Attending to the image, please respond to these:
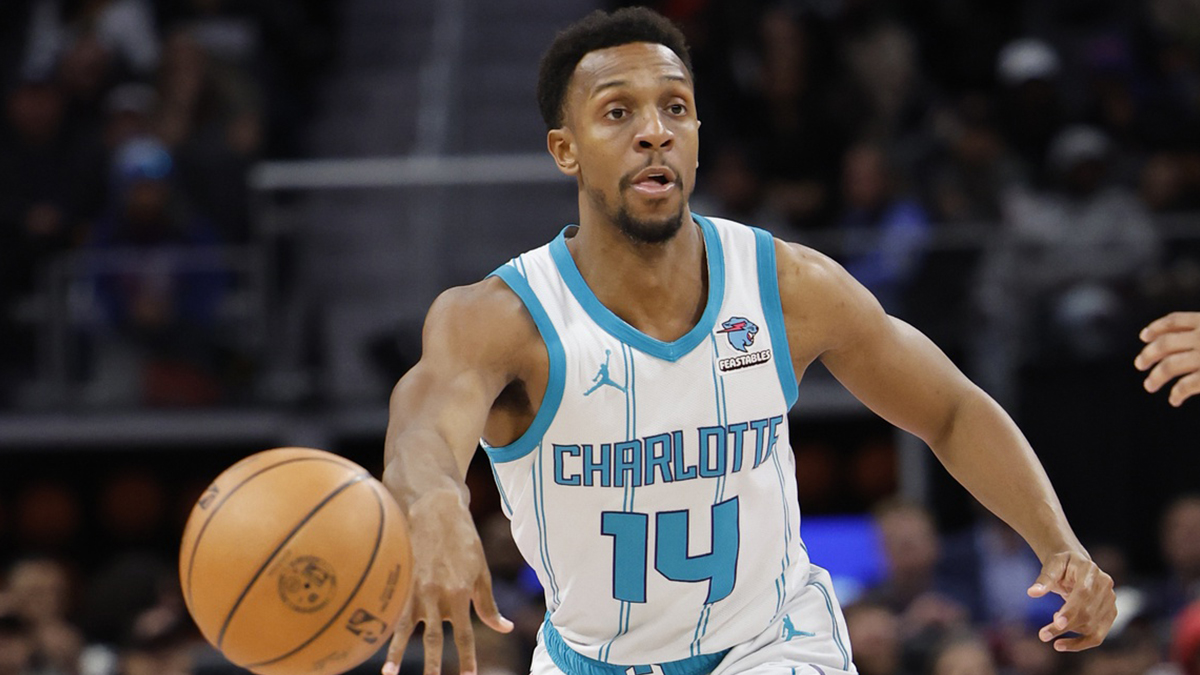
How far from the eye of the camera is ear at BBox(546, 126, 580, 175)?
5344 millimetres

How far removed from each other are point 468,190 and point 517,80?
10.1 feet

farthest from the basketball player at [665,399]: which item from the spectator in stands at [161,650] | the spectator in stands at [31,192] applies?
the spectator in stands at [31,192]

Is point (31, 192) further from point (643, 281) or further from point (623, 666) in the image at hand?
point (623, 666)

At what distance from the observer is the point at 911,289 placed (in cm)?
1107

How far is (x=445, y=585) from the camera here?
167 inches

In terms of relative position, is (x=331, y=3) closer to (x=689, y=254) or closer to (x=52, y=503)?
(x=52, y=503)

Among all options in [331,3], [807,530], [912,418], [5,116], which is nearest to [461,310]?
[912,418]

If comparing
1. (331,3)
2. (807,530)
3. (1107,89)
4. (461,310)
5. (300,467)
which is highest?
(331,3)

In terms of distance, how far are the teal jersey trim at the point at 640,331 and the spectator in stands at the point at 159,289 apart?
6415 millimetres

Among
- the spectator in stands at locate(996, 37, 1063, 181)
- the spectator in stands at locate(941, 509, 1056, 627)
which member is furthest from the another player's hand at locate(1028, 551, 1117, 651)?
the spectator in stands at locate(996, 37, 1063, 181)

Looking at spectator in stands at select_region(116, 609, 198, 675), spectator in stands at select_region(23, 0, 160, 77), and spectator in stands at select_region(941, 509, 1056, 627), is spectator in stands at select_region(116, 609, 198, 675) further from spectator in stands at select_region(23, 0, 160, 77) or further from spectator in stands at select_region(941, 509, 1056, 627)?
spectator in stands at select_region(23, 0, 160, 77)

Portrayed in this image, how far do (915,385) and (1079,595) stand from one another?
2.78 feet

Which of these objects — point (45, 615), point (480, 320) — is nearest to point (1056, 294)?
point (45, 615)

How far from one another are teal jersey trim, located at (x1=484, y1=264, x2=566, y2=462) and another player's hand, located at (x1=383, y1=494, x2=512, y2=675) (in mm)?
737
